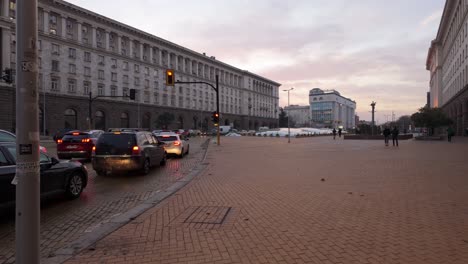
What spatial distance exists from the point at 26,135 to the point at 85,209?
4506 mm

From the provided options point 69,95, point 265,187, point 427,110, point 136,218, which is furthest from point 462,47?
point 69,95

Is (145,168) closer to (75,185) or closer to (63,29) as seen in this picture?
(75,185)

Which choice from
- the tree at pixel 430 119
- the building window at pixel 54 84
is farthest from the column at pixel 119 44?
the tree at pixel 430 119

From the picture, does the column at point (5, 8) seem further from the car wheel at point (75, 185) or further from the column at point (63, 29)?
the car wheel at point (75, 185)

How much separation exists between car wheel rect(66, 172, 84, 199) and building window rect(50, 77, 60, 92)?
197 feet

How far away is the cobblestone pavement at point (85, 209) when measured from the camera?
A: 5.40 meters

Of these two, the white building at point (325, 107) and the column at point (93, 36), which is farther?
the white building at point (325, 107)

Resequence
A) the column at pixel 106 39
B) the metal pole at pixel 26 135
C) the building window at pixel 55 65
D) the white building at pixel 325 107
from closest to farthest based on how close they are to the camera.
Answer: the metal pole at pixel 26 135 < the building window at pixel 55 65 < the column at pixel 106 39 < the white building at pixel 325 107

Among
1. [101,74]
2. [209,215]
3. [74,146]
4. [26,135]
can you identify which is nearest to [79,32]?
[101,74]

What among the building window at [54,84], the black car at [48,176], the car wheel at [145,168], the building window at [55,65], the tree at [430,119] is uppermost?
the building window at [55,65]

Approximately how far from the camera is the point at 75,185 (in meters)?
8.52

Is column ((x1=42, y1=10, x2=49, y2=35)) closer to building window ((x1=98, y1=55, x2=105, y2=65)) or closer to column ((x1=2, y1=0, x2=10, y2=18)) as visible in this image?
column ((x1=2, y1=0, x2=10, y2=18))

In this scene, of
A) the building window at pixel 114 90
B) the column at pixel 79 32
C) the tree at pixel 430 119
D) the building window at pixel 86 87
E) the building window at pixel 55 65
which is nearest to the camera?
the tree at pixel 430 119

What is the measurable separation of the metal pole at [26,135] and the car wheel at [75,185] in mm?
4967
